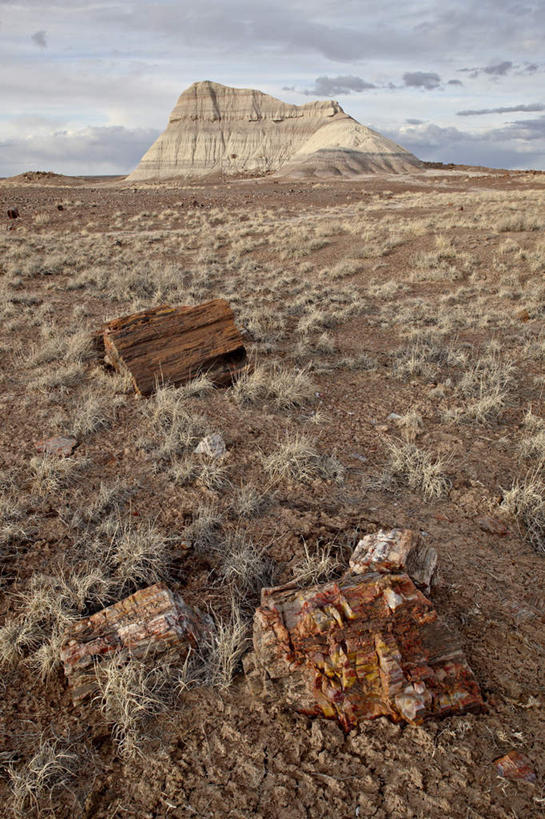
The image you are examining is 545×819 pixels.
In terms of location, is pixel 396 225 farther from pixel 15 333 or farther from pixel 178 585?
pixel 178 585

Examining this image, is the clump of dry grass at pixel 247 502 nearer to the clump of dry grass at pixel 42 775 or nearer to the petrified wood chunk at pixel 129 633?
the petrified wood chunk at pixel 129 633

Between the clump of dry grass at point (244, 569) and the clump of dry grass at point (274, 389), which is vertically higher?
the clump of dry grass at point (274, 389)

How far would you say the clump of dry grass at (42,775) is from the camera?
1.90 m

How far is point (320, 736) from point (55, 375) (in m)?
5.31

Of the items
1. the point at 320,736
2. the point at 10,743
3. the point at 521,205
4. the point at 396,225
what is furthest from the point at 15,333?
the point at 521,205

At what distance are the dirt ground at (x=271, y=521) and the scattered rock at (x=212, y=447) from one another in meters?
0.10

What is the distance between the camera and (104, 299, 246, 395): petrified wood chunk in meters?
5.82

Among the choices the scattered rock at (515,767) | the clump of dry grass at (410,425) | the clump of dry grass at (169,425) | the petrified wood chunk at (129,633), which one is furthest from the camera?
the clump of dry grass at (410,425)

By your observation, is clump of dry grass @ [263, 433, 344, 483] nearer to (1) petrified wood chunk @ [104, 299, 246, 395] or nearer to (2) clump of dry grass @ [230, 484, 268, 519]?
(2) clump of dry grass @ [230, 484, 268, 519]

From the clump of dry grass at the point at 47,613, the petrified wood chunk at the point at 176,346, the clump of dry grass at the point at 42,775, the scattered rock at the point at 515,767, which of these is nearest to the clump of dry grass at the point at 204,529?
the clump of dry grass at the point at 47,613

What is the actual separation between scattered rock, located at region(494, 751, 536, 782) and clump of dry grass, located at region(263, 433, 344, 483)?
7.86 feet

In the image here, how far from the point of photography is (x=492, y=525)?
3707mm

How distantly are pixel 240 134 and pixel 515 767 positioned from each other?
80318 millimetres

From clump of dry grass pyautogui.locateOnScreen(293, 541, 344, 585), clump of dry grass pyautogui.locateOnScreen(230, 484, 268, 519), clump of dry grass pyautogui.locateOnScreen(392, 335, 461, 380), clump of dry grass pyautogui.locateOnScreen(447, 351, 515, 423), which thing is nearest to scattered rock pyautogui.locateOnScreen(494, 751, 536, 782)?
clump of dry grass pyautogui.locateOnScreen(293, 541, 344, 585)
